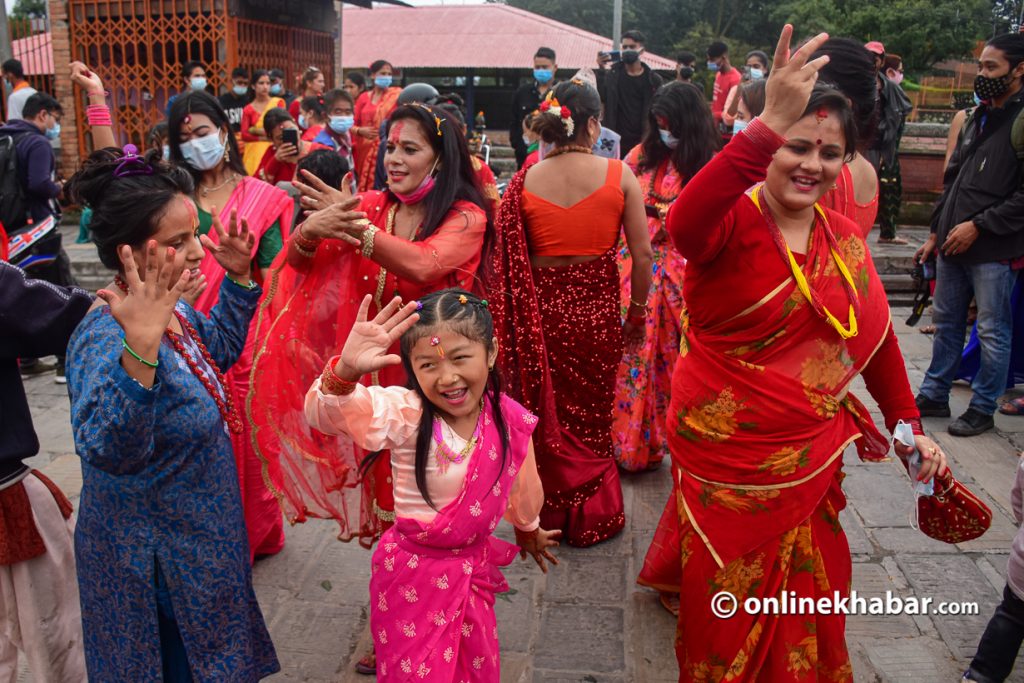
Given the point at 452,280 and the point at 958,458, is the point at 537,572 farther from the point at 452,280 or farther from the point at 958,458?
the point at 958,458

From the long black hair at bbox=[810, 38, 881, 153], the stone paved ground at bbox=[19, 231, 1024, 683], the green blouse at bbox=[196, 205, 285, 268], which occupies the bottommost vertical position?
the stone paved ground at bbox=[19, 231, 1024, 683]

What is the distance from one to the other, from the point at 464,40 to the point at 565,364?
14919mm

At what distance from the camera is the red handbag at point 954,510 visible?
8.24 ft

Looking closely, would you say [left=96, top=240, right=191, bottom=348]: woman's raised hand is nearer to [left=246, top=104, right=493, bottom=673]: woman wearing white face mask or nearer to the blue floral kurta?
the blue floral kurta

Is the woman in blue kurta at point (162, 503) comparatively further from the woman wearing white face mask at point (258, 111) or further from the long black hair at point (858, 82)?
the woman wearing white face mask at point (258, 111)

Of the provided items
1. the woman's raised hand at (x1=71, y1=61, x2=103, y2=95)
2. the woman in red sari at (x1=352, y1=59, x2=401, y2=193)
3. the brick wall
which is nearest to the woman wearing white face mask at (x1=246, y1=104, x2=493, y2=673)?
the woman's raised hand at (x1=71, y1=61, x2=103, y2=95)

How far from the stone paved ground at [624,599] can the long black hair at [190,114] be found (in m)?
1.70

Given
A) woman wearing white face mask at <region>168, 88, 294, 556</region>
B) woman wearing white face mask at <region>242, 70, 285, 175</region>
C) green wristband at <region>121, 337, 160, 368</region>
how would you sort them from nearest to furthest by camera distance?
green wristband at <region>121, 337, 160, 368</region> < woman wearing white face mask at <region>168, 88, 294, 556</region> < woman wearing white face mask at <region>242, 70, 285, 175</region>

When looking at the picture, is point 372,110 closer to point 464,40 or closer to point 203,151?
point 203,151

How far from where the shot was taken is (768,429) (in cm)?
243

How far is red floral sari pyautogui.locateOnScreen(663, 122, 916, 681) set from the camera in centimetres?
236

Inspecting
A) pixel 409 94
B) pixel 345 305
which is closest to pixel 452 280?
pixel 345 305

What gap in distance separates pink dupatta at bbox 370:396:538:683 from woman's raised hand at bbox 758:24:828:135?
1.05 m

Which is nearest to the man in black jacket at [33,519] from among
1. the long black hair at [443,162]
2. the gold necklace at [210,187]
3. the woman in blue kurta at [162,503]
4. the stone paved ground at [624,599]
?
the woman in blue kurta at [162,503]
